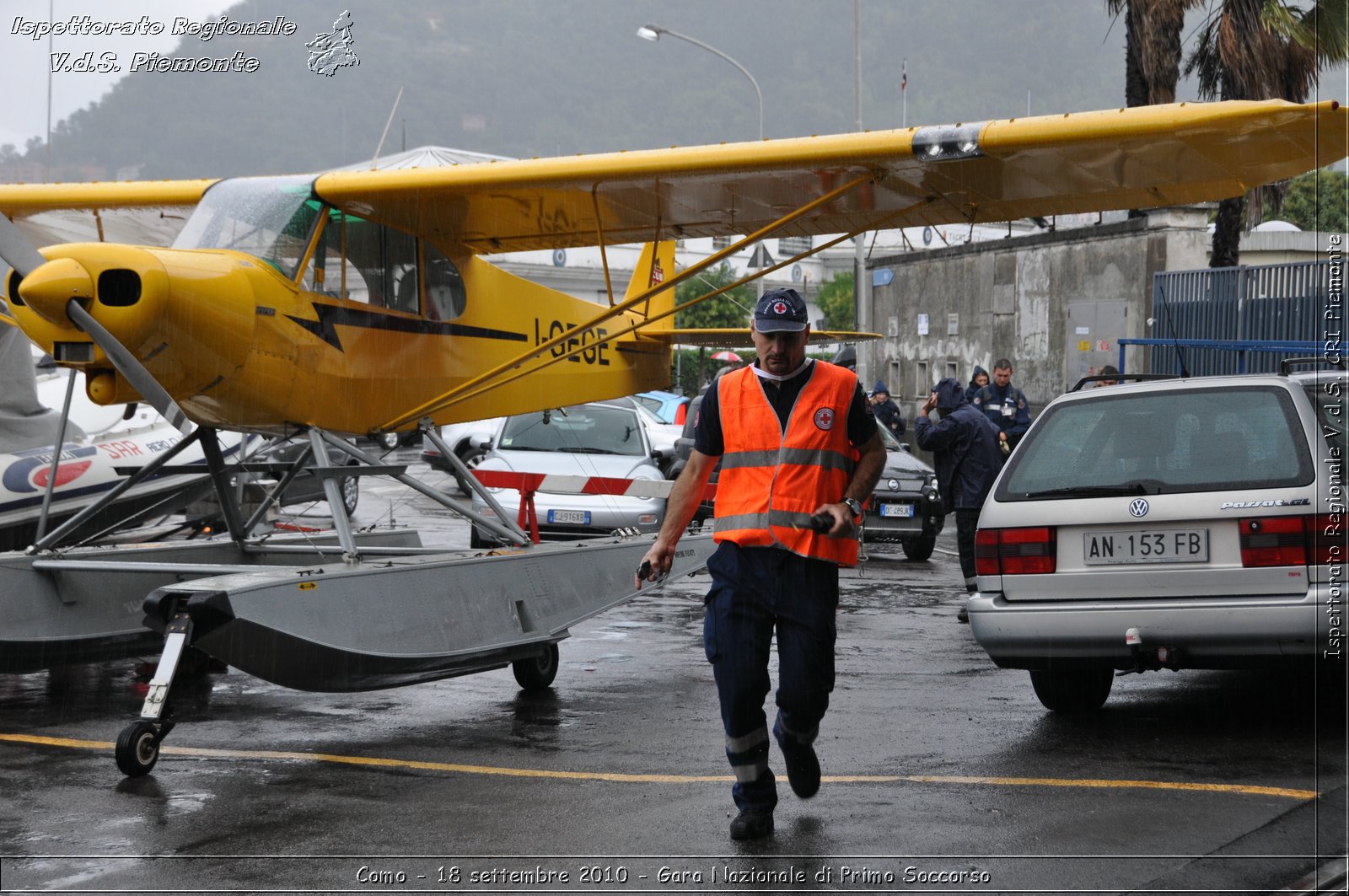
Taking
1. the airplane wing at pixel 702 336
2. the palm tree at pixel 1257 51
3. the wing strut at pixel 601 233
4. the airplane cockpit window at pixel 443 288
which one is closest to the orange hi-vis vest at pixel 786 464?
the wing strut at pixel 601 233

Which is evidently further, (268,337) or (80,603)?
(80,603)

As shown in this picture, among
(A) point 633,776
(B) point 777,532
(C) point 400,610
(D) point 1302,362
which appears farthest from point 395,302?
(D) point 1302,362

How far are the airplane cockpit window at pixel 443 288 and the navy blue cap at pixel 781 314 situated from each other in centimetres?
486

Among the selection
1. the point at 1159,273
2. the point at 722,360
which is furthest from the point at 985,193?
the point at 722,360

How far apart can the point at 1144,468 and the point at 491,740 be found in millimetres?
3405

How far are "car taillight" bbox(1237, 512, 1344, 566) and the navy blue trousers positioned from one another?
2.11 meters

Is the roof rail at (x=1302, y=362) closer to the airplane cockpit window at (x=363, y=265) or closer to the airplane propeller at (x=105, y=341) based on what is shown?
the airplane cockpit window at (x=363, y=265)

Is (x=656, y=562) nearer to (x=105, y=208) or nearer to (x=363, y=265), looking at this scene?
(x=363, y=265)

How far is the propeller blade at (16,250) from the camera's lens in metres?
8.01

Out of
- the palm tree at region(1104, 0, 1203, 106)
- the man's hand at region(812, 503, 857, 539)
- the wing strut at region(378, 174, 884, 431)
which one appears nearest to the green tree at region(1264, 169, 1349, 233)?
the palm tree at region(1104, 0, 1203, 106)

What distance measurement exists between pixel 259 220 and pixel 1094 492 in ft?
16.7

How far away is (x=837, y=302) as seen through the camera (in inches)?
3147

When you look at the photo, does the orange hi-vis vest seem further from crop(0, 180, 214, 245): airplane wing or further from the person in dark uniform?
the person in dark uniform

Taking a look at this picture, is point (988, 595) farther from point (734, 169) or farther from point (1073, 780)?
point (734, 169)
